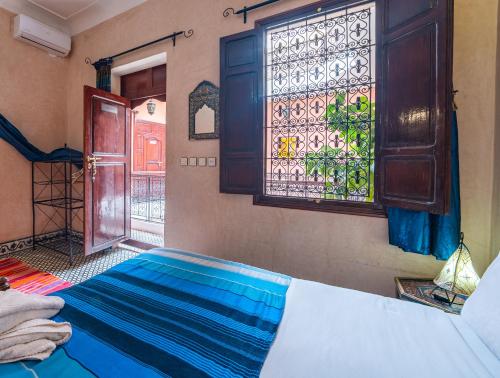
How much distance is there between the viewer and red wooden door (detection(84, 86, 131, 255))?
2.94 meters

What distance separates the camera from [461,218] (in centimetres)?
167

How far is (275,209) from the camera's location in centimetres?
231

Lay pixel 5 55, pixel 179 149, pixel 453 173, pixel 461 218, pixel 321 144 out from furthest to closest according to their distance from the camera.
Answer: pixel 5 55
pixel 179 149
pixel 321 144
pixel 461 218
pixel 453 173

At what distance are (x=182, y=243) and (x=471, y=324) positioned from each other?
98.0 inches

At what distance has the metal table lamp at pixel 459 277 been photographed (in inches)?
53.8

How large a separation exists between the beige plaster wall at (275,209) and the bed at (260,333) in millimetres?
793

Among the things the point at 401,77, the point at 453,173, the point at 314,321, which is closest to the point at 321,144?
the point at 401,77

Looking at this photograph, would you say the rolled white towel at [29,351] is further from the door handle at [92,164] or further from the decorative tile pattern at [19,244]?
the decorative tile pattern at [19,244]

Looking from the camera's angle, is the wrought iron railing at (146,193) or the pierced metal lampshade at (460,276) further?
the wrought iron railing at (146,193)

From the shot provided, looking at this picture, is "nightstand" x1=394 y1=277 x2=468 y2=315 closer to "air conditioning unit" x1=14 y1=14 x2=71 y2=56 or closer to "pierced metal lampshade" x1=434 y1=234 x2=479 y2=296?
"pierced metal lampshade" x1=434 y1=234 x2=479 y2=296

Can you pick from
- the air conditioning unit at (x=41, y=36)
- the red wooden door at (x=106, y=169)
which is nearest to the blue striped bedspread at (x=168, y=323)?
the red wooden door at (x=106, y=169)

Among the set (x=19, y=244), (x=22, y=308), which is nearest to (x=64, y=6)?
(x=19, y=244)

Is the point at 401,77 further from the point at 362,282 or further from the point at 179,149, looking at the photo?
the point at 179,149

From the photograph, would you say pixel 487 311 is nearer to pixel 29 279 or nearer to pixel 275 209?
pixel 275 209
